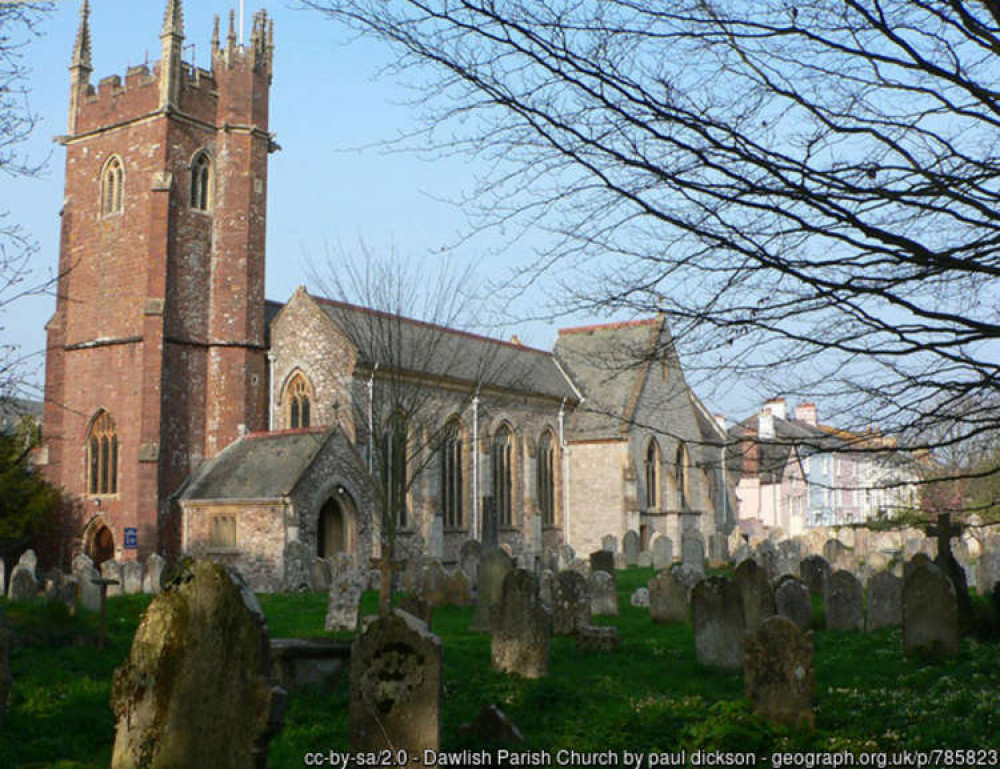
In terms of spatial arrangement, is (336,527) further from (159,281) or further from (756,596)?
(756,596)

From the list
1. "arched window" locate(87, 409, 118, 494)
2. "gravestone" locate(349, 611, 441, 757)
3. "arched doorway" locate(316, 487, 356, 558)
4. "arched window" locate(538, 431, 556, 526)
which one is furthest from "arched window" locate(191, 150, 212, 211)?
"gravestone" locate(349, 611, 441, 757)

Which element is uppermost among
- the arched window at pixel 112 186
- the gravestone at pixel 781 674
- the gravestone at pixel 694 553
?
the arched window at pixel 112 186

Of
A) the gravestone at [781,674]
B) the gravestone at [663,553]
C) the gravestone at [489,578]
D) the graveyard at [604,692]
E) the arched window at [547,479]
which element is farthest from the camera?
the arched window at [547,479]

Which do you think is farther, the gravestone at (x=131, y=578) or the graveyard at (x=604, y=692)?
the gravestone at (x=131, y=578)

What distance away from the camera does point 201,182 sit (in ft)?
101

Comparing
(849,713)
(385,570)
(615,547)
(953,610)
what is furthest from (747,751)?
(615,547)

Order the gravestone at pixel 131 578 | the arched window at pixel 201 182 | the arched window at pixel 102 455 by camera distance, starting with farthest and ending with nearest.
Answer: the arched window at pixel 201 182 → the arched window at pixel 102 455 → the gravestone at pixel 131 578

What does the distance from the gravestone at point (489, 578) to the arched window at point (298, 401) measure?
46.1ft

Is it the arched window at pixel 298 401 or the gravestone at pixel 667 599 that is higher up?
the arched window at pixel 298 401

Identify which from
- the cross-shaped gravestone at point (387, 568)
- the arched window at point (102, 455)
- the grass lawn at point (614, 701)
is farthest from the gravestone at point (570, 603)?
the arched window at point (102, 455)

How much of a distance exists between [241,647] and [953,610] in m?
8.67

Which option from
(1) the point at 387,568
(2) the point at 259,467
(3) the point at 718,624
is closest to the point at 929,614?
(3) the point at 718,624

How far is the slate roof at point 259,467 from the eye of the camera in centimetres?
2597

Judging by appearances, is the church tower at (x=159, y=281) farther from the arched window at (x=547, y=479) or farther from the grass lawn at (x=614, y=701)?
the grass lawn at (x=614, y=701)
